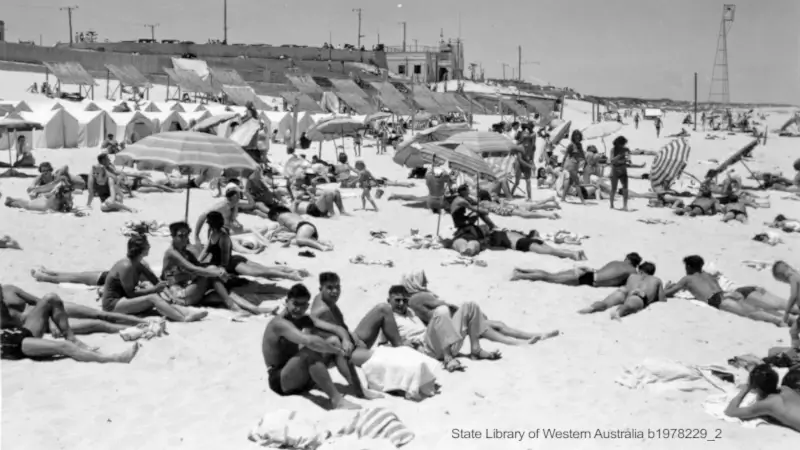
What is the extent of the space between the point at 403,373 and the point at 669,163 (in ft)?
39.2

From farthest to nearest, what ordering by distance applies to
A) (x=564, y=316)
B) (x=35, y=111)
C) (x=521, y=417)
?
1. (x=35, y=111)
2. (x=564, y=316)
3. (x=521, y=417)

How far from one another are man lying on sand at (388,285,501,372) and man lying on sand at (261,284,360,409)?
928 mm

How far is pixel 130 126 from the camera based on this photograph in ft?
73.4

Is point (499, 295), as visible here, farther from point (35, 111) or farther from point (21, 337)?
point (35, 111)

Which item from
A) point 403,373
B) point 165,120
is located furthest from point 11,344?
point 165,120

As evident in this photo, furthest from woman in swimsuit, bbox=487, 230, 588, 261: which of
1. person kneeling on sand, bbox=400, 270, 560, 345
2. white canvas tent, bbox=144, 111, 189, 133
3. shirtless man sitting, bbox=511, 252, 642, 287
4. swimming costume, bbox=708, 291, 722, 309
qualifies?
white canvas tent, bbox=144, 111, 189, 133

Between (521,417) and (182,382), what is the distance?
225 centimetres

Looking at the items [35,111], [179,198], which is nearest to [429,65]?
[35,111]

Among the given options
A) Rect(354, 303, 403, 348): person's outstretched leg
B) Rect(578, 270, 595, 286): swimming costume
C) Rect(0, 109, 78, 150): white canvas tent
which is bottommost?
Rect(578, 270, 595, 286): swimming costume

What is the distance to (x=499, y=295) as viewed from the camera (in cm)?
765

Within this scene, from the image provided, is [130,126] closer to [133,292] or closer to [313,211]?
[313,211]

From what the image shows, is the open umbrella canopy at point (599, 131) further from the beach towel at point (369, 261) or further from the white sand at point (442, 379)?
the beach towel at point (369, 261)

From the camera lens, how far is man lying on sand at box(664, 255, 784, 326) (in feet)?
22.9

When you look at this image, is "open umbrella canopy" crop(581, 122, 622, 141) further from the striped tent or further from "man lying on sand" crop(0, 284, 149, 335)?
"man lying on sand" crop(0, 284, 149, 335)
